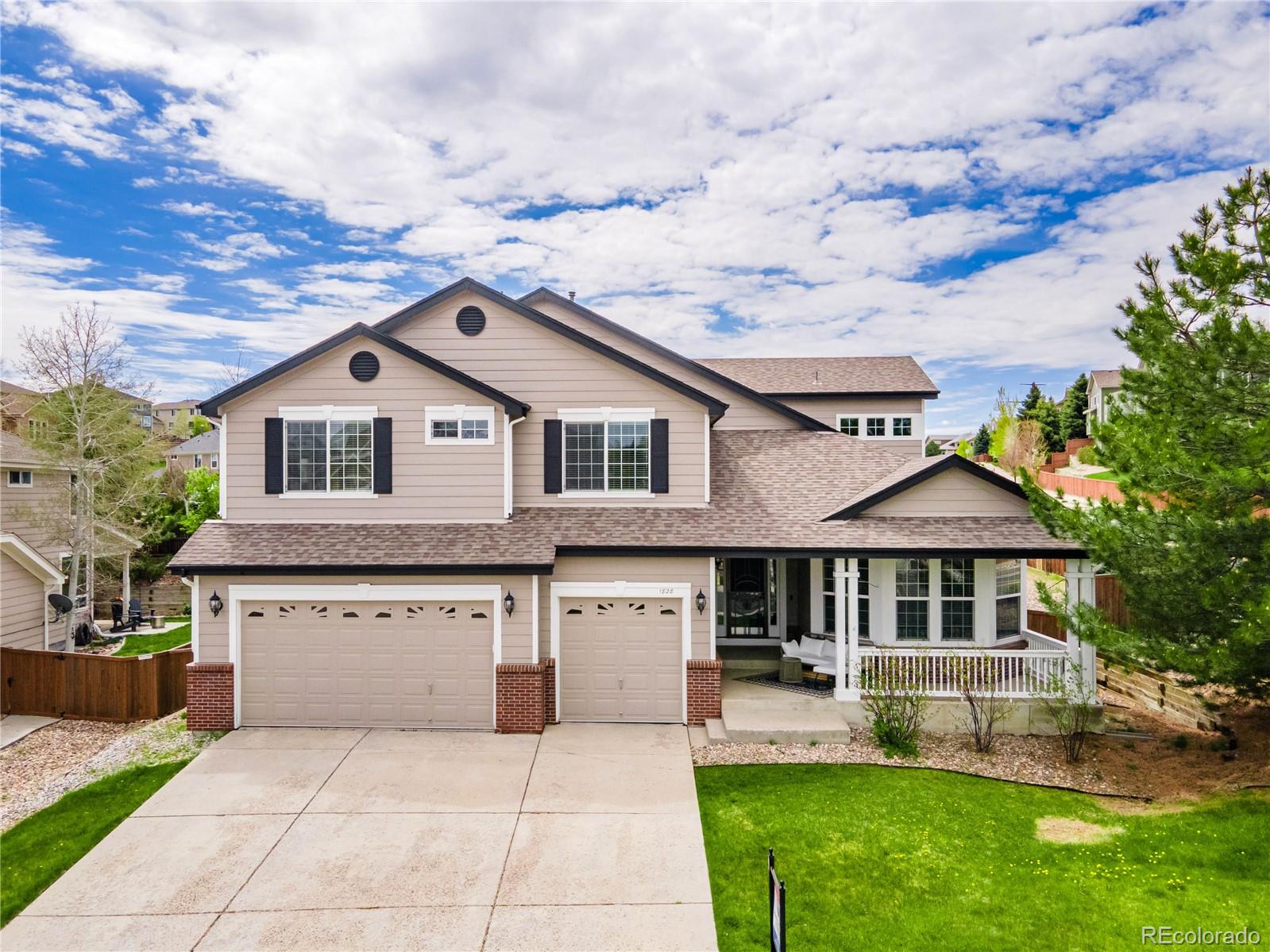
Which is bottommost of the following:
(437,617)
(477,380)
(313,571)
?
(437,617)

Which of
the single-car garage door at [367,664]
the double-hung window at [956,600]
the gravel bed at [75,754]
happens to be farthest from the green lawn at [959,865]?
the gravel bed at [75,754]

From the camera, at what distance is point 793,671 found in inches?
511

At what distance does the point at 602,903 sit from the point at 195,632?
8.63 m

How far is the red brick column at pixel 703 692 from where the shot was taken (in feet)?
37.3

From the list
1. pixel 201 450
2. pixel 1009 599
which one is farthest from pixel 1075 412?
pixel 201 450

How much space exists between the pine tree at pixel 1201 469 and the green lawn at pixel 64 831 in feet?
42.3

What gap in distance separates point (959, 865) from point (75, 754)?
43.5 ft

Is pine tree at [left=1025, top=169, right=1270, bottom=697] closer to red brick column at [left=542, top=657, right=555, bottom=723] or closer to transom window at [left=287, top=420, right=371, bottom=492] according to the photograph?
red brick column at [left=542, top=657, right=555, bottom=723]

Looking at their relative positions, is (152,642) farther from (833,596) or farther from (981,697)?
(981,697)

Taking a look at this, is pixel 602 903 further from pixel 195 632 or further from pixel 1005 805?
pixel 195 632

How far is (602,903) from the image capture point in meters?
6.54

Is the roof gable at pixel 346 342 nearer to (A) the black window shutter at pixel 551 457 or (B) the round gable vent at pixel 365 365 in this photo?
(B) the round gable vent at pixel 365 365

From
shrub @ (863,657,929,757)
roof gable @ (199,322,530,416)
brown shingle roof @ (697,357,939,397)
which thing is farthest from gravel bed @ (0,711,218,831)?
brown shingle roof @ (697,357,939,397)

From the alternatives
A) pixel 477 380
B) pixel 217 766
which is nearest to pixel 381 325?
pixel 477 380
